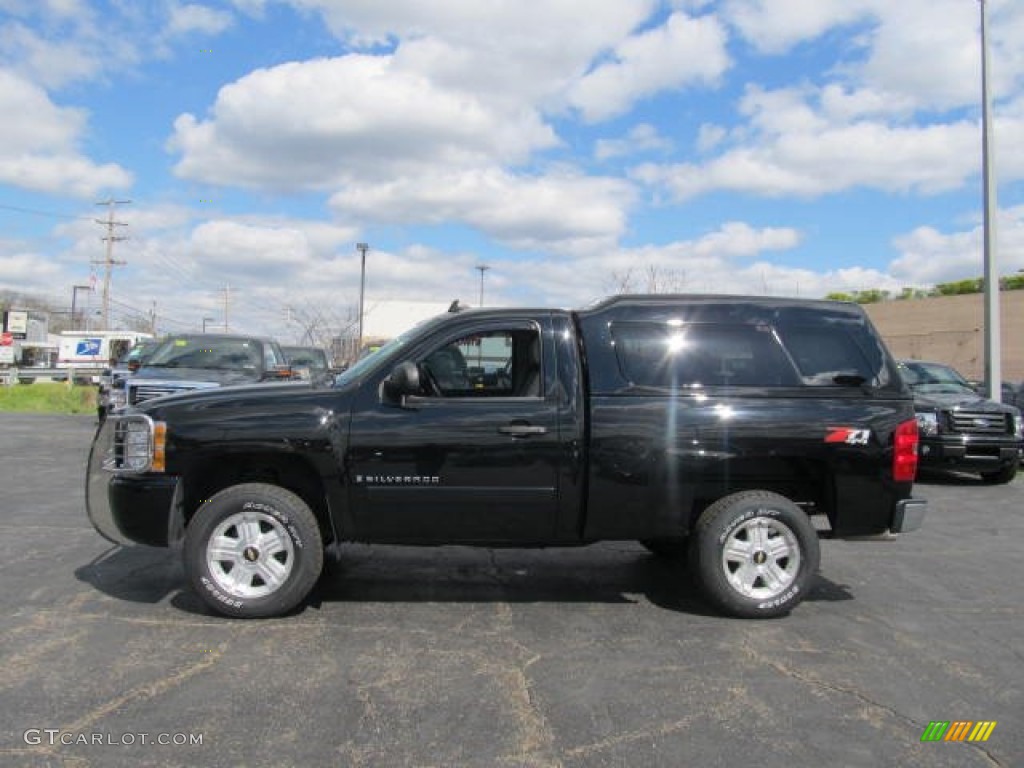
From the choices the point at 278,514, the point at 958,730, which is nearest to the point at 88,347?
the point at 278,514

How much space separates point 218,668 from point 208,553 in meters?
0.89

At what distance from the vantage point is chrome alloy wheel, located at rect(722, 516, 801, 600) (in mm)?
5066

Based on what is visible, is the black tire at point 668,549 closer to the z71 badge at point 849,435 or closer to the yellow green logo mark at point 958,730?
the z71 badge at point 849,435

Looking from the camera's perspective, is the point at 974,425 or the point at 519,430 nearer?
the point at 519,430

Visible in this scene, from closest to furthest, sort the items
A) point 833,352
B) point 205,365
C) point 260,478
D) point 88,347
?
point 260,478 < point 833,352 < point 205,365 < point 88,347

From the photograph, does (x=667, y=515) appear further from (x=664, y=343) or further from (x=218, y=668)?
(x=218, y=668)

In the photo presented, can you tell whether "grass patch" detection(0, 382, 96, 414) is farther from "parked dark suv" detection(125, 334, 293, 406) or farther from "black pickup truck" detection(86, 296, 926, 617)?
"black pickup truck" detection(86, 296, 926, 617)

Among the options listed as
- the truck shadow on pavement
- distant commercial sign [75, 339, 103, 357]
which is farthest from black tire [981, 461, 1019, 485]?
distant commercial sign [75, 339, 103, 357]

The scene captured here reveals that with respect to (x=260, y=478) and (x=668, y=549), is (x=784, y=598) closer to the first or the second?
(x=668, y=549)

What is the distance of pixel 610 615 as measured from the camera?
5102mm

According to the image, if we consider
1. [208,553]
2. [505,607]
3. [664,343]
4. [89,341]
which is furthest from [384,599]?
[89,341]

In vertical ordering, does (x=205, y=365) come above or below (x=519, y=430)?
above

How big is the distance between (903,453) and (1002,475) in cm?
755

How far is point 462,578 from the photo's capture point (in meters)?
5.88
